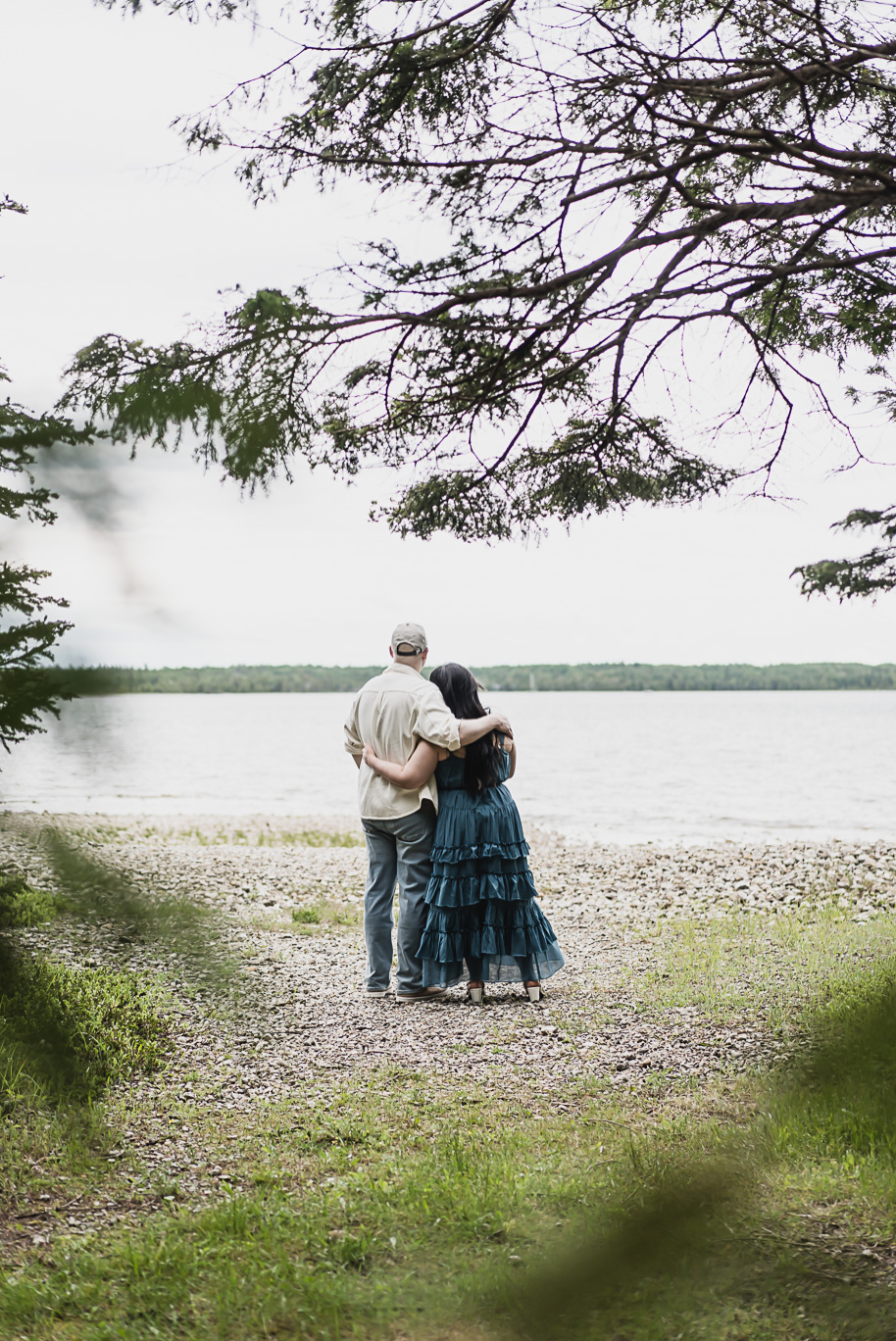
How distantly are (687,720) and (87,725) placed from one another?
270 ft

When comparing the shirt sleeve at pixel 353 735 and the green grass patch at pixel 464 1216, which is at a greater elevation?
the shirt sleeve at pixel 353 735

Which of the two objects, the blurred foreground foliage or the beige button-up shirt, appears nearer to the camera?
the blurred foreground foliage

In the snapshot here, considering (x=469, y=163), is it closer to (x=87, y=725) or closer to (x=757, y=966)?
(x=87, y=725)

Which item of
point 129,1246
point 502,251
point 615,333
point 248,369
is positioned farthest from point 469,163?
point 129,1246

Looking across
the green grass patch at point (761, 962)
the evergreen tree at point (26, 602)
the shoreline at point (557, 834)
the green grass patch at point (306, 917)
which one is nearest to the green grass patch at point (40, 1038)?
the evergreen tree at point (26, 602)

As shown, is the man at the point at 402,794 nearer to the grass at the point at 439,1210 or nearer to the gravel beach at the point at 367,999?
the gravel beach at the point at 367,999

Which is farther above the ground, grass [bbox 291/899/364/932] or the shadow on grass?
the shadow on grass

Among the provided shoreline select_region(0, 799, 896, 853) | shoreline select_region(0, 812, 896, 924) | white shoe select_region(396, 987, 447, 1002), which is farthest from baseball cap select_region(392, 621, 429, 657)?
shoreline select_region(0, 799, 896, 853)

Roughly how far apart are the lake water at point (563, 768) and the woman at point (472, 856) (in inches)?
31.6

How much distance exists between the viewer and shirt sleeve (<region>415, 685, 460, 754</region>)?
5.34 meters

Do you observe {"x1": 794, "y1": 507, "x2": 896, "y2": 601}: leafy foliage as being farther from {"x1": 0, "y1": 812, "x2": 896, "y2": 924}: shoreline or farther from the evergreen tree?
the evergreen tree

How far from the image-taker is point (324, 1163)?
11.9 feet

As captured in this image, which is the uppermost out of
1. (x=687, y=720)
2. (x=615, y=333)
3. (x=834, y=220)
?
(x=834, y=220)

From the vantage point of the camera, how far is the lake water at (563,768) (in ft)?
1.96
